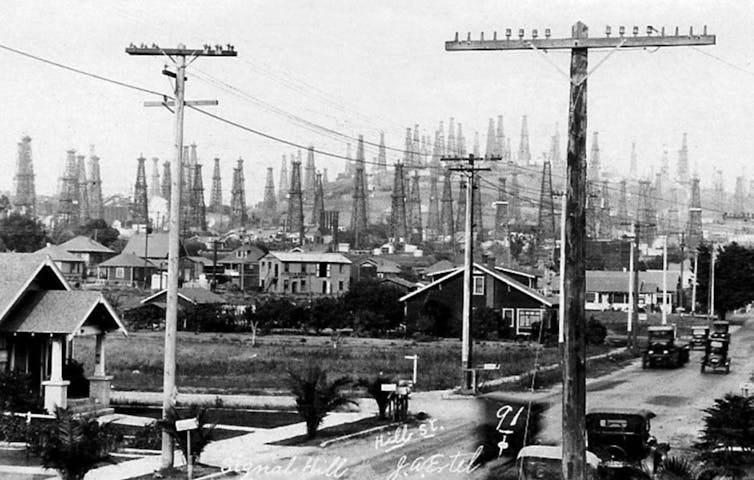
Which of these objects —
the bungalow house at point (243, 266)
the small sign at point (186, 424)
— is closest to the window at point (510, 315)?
the small sign at point (186, 424)

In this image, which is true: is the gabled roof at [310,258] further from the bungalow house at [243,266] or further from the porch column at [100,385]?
the porch column at [100,385]

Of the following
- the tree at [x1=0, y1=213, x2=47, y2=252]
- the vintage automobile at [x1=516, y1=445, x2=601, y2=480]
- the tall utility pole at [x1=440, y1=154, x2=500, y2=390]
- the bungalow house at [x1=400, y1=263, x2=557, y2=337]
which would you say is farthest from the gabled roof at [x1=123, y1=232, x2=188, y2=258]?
the vintage automobile at [x1=516, y1=445, x2=601, y2=480]

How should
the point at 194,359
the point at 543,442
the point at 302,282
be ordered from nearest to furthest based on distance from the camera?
the point at 543,442
the point at 194,359
the point at 302,282

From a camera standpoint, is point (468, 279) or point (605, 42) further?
point (468, 279)

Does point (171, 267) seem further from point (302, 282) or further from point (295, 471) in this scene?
point (302, 282)

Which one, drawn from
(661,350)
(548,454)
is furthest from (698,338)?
(548,454)

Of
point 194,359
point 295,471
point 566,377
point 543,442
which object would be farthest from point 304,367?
point 566,377

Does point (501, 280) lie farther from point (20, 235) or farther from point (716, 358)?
point (20, 235)
